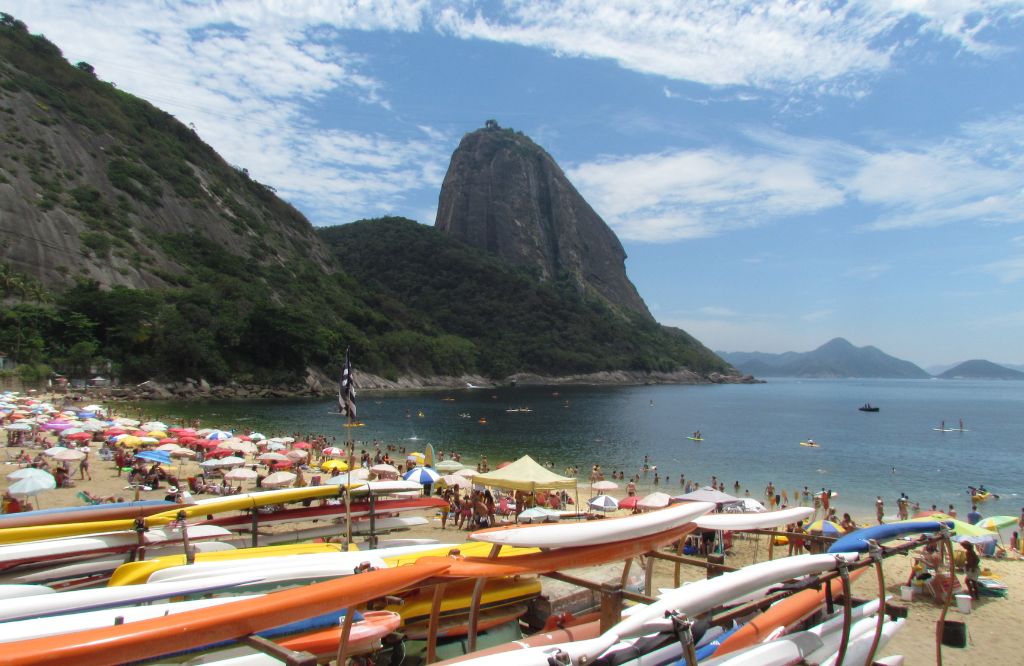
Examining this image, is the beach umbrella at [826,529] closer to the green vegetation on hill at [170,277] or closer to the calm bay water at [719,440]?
the calm bay water at [719,440]

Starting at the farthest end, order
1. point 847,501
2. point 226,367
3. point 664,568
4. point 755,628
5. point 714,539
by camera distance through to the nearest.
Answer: point 226,367 < point 847,501 < point 714,539 < point 664,568 < point 755,628

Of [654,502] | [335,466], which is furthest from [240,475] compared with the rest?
[654,502]

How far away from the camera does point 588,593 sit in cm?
729

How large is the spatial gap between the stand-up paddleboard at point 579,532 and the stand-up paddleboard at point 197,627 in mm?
786

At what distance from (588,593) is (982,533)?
9916mm

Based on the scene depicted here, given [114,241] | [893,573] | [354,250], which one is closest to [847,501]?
[893,573]

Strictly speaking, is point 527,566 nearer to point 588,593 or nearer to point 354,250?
point 588,593

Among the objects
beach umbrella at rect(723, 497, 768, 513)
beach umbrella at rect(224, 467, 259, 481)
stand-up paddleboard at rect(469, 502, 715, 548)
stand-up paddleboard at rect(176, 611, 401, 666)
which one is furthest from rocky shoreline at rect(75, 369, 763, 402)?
stand-up paddleboard at rect(469, 502, 715, 548)

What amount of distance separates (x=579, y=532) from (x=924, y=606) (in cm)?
1166

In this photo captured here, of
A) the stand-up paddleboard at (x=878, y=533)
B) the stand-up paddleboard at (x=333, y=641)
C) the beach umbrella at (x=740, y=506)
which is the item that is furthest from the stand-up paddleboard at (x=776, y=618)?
the beach umbrella at (x=740, y=506)

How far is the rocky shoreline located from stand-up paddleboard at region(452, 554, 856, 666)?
63717mm

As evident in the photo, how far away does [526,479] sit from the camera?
1772 centimetres

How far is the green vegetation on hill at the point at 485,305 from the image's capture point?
152250 mm

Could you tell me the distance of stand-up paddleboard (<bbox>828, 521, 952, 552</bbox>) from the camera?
217 inches
